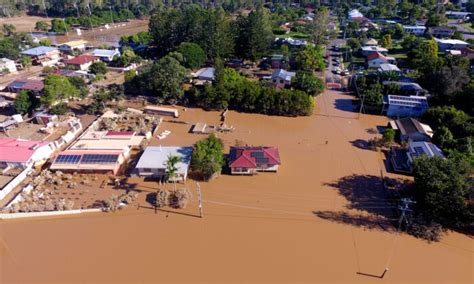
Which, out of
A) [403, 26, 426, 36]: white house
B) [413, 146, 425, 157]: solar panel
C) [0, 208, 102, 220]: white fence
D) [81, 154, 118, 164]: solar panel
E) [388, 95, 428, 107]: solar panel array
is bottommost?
[0, 208, 102, 220]: white fence

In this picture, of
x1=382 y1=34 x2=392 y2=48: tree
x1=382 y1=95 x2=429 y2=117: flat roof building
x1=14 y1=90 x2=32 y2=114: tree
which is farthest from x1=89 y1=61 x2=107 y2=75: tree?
x1=382 y1=34 x2=392 y2=48: tree

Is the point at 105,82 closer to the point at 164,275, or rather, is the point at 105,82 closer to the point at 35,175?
the point at 35,175

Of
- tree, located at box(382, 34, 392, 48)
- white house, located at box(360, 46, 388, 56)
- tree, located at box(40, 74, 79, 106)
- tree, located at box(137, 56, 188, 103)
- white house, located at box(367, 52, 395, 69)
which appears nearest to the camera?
tree, located at box(40, 74, 79, 106)

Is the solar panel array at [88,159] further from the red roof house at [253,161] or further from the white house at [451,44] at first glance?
the white house at [451,44]

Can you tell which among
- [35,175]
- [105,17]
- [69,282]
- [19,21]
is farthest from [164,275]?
[19,21]

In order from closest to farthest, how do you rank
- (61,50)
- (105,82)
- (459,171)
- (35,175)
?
(459,171)
(35,175)
(105,82)
(61,50)

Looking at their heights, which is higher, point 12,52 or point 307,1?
point 307,1

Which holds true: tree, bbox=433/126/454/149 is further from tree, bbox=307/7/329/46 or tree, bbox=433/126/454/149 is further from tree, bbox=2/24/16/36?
tree, bbox=2/24/16/36
